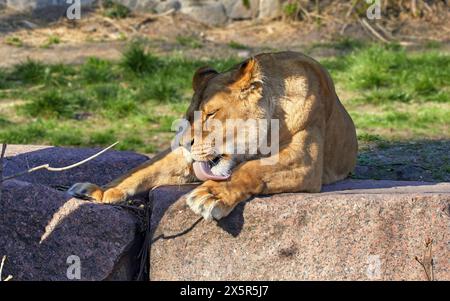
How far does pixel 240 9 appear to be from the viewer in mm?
12172

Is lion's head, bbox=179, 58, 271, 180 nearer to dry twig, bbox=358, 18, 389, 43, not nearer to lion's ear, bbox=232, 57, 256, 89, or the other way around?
lion's ear, bbox=232, 57, 256, 89

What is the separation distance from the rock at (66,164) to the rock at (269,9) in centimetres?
666

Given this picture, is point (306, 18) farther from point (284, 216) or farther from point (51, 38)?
point (284, 216)

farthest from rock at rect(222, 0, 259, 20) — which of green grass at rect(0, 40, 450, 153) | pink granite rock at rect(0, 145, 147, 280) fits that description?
pink granite rock at rect(0, 145, 147, 280)

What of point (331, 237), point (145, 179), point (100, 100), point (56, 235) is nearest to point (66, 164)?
point (145, 179)

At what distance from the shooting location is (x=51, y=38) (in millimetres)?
10938

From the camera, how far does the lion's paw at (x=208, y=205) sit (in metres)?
4.54

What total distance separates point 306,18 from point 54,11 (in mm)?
3026

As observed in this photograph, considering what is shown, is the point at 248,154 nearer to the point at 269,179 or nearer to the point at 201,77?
the point at 269,179

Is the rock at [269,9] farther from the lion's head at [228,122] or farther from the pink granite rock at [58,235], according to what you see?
the pink granite rock at [58,235]

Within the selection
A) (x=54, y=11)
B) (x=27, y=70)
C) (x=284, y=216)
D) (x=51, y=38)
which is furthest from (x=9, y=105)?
(x=284, y=216)

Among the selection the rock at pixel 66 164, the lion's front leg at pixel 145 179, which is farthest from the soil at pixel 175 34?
the lion's front leg at pixel 145 179

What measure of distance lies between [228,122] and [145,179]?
23.5 inches

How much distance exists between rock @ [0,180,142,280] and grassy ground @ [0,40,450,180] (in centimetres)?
265
